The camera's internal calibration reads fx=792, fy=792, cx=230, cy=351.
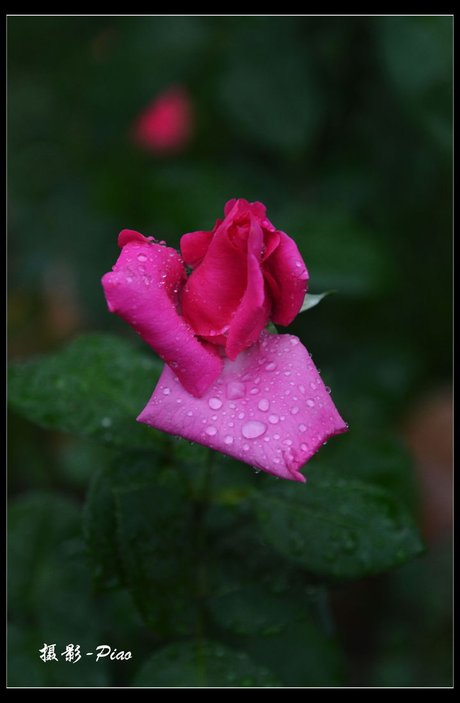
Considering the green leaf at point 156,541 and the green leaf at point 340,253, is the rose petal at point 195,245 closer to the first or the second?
the green leaf at point 156,541

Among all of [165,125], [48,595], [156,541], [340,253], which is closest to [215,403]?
[156,541]

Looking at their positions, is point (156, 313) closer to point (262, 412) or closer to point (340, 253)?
point (262, 412)

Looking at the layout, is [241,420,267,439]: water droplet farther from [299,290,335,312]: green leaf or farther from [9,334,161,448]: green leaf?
[9,334,161,448]: green leaf

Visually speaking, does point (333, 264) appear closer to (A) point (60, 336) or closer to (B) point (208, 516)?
(B) point (208, 516)

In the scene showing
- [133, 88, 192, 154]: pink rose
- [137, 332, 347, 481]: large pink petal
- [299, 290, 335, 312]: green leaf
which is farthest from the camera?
[133, 88, 192, 154]: pink rose

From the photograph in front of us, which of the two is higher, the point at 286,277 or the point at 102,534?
the point at 286,277

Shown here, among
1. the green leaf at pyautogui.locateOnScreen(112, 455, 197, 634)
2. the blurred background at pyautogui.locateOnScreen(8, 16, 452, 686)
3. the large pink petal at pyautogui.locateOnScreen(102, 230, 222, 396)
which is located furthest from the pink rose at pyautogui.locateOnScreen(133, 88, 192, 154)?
the large pink petal at pyautogui.locateOnScreen(102, 230, 222, 396)
